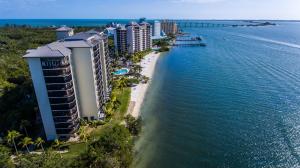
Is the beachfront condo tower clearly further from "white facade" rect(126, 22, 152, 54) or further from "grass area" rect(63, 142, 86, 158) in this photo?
"white facade" rect(126, 22, 152, 54)

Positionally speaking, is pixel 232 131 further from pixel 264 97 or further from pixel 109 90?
pixel 109 90

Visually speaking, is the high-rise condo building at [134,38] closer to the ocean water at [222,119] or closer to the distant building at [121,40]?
the distant building at [121,40]

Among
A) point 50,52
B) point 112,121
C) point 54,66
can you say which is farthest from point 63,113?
point 112,121

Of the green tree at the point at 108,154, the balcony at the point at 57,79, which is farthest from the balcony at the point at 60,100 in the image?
the green tree at the point at 108,154

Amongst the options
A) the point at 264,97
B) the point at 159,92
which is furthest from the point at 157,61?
the point at 264,97

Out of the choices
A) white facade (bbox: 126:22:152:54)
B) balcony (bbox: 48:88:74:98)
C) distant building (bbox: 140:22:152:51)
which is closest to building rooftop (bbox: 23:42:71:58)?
balcony (bbox: 48:88:74:98)

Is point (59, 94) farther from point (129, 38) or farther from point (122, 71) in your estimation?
point (129, 38)
